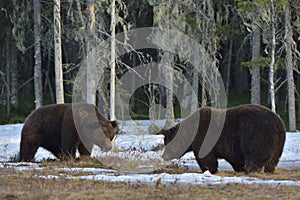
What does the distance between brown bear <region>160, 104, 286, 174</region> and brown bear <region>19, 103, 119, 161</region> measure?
2698 mm

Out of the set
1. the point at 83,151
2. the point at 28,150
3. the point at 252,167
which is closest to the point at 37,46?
the point at 28,150

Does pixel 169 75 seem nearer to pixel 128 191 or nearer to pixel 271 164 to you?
pixel 271 164

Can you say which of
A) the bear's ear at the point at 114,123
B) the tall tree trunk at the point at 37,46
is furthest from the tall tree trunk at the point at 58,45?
the bear's ear at the point at 114,123

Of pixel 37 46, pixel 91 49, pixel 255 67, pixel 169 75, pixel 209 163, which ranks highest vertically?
pixel 37 46

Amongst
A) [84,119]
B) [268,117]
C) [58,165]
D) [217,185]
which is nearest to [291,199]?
[217,185]

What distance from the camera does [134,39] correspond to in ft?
99.3

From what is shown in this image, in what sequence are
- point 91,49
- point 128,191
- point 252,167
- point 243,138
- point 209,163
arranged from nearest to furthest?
point 128,191, point 252,167, point 243,138, point 209,163, point 91,49

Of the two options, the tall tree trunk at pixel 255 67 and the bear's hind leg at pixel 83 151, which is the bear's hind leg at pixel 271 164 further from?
the tall tree trunk at pixel 255 67

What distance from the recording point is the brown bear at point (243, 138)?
1206cm

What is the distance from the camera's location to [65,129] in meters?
15.0

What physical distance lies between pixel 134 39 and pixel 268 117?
1877 cm

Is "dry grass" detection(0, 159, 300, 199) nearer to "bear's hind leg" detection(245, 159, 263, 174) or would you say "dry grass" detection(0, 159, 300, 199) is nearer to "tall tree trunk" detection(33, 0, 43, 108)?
"bear's hind leg" detection(245, 159, 263, 174)

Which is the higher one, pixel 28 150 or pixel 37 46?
pixel 37 46

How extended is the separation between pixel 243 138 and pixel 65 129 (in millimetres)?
4878
